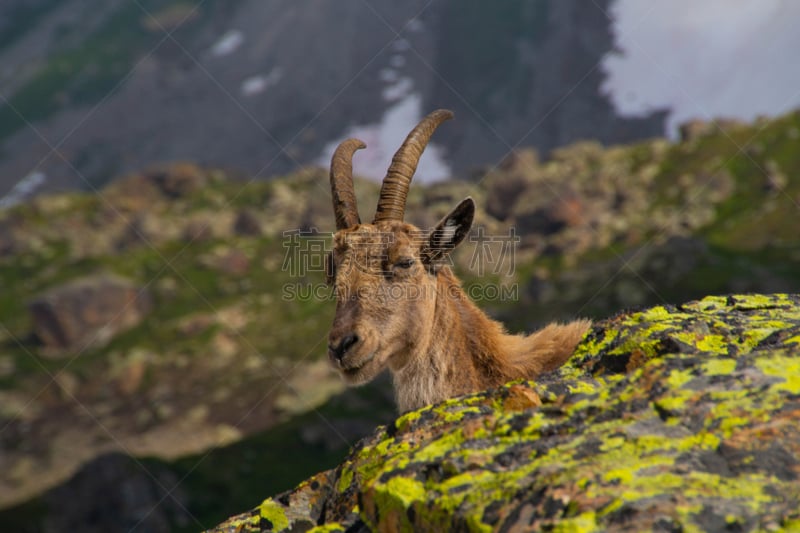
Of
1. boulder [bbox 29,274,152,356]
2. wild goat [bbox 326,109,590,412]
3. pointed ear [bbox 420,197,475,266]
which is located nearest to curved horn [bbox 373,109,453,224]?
wild goat [bbox 326,109,590,412]

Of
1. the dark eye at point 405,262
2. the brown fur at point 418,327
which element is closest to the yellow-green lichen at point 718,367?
Result: the brown fur at point 418,327

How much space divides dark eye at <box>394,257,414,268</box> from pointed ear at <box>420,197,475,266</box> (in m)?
Answer: 0.44

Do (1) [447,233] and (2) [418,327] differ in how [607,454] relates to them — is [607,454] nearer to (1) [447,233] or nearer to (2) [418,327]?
(2) [418,327]

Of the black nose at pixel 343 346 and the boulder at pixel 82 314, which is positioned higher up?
the black nose at pixel 343 346

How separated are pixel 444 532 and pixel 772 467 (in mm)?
2732

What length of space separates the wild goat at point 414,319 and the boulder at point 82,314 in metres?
148

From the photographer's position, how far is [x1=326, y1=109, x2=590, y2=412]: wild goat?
12.1 meters

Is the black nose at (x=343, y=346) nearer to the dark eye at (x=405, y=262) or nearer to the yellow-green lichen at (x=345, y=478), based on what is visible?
the dark eye at (x=405, y=262)

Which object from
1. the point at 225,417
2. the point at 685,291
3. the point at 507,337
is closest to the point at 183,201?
the point at 225,417

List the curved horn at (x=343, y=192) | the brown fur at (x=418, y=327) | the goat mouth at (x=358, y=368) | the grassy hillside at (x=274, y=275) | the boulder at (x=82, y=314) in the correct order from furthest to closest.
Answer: the boulder at (x=82, y=314) → the grassy hillside at (x=274, y=275) → the curved horn at (x=343, y=192) → the brown fur at (x=418, y=327) → the goat mouth at (x=358, y=368)

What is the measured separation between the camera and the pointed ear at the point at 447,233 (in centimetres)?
1317

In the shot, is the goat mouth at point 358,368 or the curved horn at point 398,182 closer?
the goat mouth at point 358,368

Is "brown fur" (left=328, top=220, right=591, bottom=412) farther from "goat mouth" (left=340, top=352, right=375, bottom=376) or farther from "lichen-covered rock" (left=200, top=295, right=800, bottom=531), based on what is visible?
"lichen-covered rock" (left=200, top=295, right=800, bottom=531)

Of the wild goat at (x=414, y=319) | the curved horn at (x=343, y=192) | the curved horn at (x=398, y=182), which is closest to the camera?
the wild goat at (x=414, y=319)
